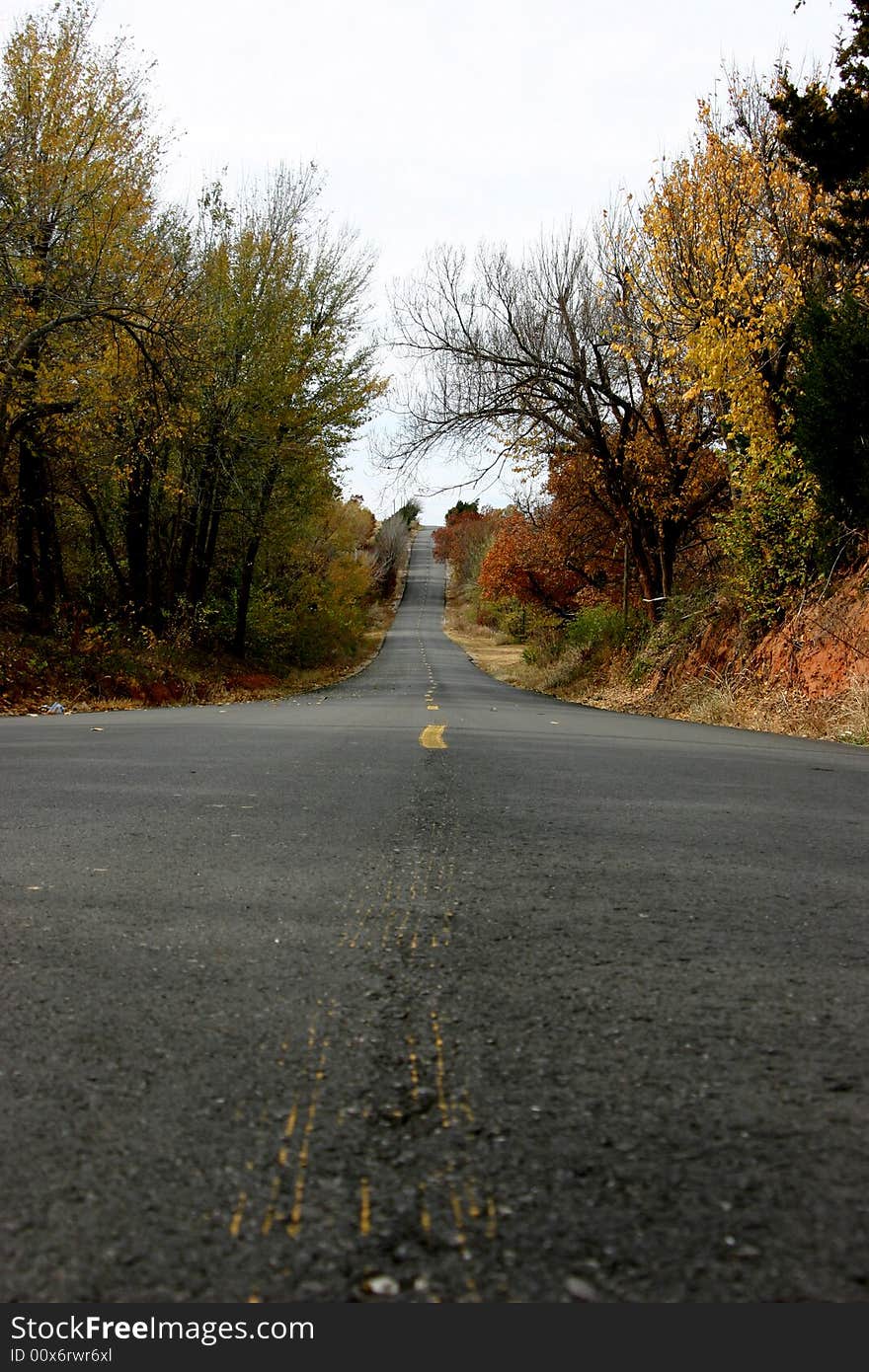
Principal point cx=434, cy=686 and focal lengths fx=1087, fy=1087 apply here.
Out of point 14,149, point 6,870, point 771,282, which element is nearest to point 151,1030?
point 6,870

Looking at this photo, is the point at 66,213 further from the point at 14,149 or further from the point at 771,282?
the point at 771,282

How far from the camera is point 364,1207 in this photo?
1499mm

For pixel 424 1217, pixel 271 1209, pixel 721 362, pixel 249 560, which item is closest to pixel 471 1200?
pixel 424 1217

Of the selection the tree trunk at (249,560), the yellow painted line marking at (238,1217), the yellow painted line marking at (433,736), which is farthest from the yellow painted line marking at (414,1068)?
the tree trunk at (249,560)

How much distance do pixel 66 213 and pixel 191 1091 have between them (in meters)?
18.0

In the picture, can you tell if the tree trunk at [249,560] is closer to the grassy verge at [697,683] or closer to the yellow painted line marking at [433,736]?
the grassy verge at [697,683]

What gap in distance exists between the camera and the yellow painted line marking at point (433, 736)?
29.3 ft

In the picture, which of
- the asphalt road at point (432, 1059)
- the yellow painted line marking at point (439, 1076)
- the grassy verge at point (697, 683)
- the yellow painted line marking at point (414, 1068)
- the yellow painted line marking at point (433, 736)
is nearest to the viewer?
the asphalt road at point (432, 1059)

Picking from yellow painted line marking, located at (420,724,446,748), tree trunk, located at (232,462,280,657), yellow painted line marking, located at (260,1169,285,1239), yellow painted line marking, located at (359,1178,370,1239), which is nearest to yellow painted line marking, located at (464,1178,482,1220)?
yellow painted line marking, located at (359,1178,370,1239)

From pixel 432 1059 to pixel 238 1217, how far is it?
670 mm

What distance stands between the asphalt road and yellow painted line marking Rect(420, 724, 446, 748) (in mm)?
3831

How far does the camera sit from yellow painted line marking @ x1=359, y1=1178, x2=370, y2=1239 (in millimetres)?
1440

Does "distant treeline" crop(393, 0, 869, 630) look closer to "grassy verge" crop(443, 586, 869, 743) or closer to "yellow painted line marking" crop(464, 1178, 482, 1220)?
"grassy verge" crop(443, 586, 869, 743)

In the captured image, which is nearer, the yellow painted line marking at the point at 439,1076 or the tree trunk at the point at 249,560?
the yellow painted line marking at the point at 439,1076
